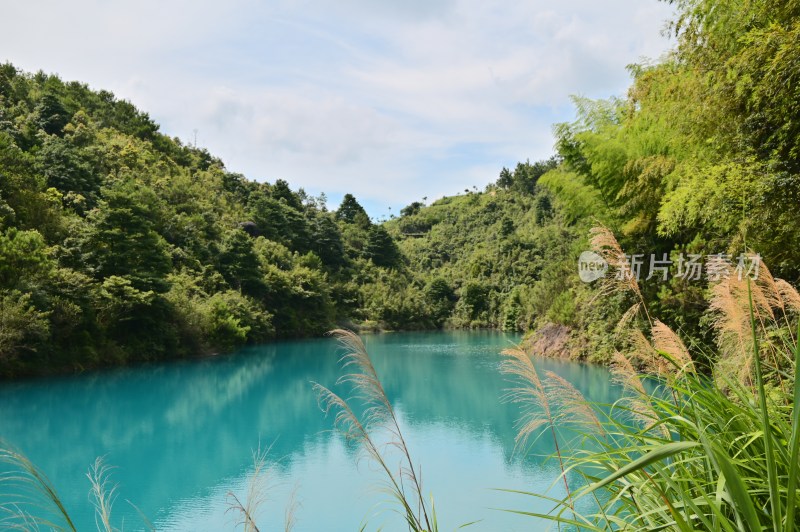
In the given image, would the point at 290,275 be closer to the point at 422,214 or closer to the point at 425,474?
the point at 425,474

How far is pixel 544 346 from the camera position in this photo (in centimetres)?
1570

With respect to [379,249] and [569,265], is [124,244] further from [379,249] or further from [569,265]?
[379,249]

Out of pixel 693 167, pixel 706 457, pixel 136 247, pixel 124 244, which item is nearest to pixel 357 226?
pixel 136 247

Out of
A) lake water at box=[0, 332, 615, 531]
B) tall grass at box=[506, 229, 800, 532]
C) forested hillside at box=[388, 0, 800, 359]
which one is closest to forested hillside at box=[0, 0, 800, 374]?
forested hillside at box=[388, 0, 800, 359]

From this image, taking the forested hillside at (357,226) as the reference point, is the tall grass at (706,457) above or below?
below

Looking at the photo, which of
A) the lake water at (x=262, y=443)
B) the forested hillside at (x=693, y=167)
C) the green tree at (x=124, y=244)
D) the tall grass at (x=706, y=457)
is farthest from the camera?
the green tree at (x=124, y=244)

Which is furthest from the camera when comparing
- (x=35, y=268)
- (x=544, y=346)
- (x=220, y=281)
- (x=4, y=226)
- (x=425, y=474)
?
(x=220, y=281)

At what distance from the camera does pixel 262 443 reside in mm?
8172

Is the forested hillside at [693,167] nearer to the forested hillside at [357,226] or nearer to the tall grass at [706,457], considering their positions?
the forested hillside at [357,226]

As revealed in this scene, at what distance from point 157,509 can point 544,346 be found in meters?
12.0

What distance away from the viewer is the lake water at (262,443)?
539 centimetres

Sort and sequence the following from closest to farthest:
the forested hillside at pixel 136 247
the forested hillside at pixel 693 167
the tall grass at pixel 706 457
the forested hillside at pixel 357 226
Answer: the tall grass at pixel 706 457, the forested hillside at pixel 693 167, the forested hillside at pixel 357 226, the forested hillside at pixel 136 247

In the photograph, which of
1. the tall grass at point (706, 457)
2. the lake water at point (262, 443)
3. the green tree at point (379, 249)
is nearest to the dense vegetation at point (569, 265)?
the tall grass at point (706, 457)

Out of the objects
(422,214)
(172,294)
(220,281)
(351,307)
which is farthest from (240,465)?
(422,214)
